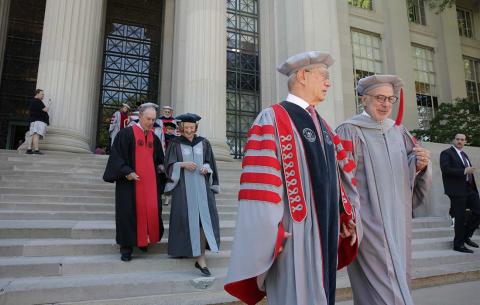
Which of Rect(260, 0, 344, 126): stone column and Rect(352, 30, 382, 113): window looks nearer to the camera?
Rect(260, 0, 344, 126): stone column

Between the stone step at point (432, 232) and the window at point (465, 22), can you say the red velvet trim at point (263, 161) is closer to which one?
the stone step at point (432, 232)

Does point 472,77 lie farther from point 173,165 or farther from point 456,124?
point 173,165

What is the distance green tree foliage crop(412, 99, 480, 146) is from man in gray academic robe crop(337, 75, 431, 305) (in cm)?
1303

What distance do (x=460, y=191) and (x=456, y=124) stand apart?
9529mm

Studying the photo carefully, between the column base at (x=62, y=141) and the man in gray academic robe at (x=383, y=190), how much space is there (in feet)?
28.0

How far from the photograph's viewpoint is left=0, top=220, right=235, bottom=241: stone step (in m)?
5.04

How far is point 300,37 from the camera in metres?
13.3

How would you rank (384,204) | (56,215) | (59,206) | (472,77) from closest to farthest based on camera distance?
(384,204), (56,215), (59,206), (472,77)

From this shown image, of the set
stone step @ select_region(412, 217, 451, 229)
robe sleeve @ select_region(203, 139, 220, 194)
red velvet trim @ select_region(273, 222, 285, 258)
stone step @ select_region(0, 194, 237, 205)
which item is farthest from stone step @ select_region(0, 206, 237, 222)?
stone step @ select_region(412, 217, 451, 229)

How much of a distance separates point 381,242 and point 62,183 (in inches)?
255

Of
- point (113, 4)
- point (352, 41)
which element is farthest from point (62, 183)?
point (352, 41)

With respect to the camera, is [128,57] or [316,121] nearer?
[316,121]

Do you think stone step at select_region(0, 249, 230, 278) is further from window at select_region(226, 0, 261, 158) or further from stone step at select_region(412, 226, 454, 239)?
window at select_region(226, 0, 261, 158)

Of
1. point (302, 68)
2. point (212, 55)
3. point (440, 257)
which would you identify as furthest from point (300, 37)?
point (302, 68)
